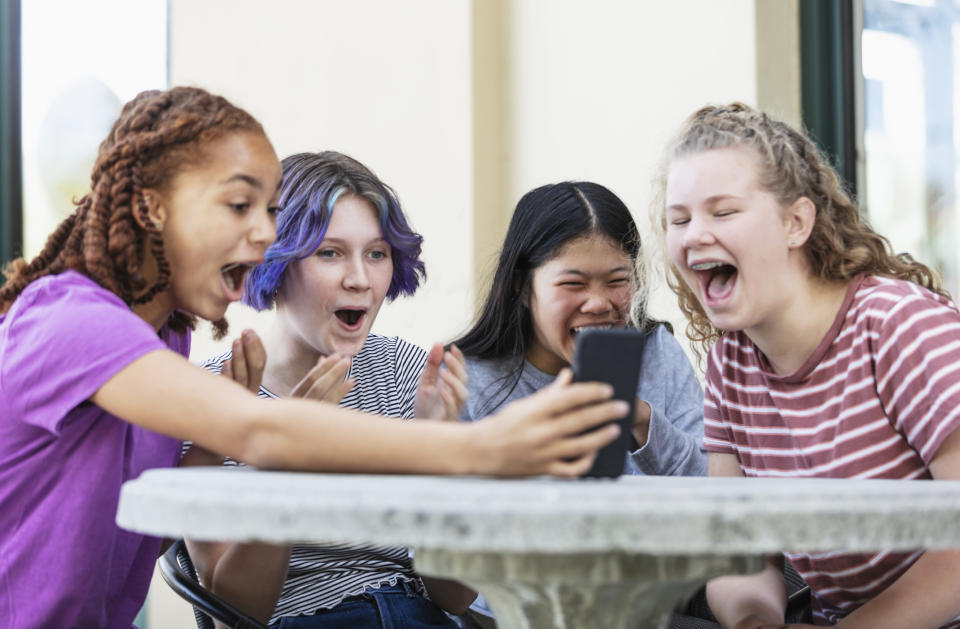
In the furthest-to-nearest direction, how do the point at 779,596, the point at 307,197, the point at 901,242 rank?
the point at 901,242 < the point at 307,197 < the point at 779,596

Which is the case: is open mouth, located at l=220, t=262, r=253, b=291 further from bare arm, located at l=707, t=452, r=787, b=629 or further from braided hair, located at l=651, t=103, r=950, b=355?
bare arm, located at l=707, t=452, r=787, b=629

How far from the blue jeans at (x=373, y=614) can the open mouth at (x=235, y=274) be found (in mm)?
627

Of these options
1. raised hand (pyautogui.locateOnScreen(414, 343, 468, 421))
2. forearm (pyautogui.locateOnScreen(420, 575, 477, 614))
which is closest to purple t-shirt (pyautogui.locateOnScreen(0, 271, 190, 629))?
raised hand (pyautogui.locateOnScreen(414, 343, 468, 421))

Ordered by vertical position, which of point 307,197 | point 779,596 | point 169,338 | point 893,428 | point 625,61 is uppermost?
point 625,61

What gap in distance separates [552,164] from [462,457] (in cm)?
283

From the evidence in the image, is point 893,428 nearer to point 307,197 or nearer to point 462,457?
point 462,457

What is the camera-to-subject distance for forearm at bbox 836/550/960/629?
165cm

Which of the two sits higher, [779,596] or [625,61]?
[625,61]

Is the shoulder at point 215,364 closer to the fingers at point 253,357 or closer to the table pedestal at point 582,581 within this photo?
the fingers at point 253,357

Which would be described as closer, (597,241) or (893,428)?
(893,428)

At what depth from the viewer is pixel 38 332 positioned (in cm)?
150

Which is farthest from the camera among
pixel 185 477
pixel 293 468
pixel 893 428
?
pixel 893 428

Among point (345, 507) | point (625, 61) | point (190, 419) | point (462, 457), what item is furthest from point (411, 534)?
point (625, 61)

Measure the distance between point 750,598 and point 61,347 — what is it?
44.0 inches
